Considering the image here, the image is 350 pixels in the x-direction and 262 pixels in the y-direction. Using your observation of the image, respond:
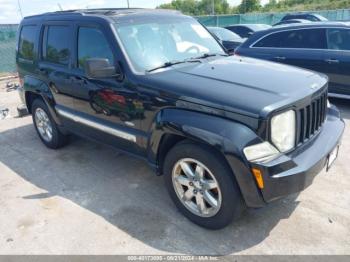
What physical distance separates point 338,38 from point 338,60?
49cm

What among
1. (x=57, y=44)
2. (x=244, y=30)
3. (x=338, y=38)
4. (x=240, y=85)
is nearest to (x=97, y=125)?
(x=57, y=44)

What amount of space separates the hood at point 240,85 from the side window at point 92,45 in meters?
0.71

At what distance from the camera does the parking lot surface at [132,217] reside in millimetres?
2928

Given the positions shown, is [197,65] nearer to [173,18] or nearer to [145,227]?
[173,18]

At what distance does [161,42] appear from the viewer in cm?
372

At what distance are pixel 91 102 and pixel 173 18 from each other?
143 cm

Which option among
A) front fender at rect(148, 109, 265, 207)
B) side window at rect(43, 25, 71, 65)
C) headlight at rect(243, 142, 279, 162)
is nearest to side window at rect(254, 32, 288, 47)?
side window at rect(43, 25, 71, 65)

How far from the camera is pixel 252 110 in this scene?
8.46 ft

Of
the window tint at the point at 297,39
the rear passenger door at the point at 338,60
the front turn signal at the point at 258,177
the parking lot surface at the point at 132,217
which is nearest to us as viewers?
the front turn signal at the point at 258,177

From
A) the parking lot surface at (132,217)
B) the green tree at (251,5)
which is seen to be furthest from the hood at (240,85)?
the green tree at (251,5)

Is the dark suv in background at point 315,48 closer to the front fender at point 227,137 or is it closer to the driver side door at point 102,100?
the driver side door at point 102,100

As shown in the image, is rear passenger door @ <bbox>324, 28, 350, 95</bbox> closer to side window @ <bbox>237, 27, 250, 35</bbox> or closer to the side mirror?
the side mirror

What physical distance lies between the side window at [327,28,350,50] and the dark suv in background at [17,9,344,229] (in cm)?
317

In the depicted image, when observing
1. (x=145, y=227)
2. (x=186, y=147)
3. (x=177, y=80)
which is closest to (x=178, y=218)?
(x=145, y=227)
